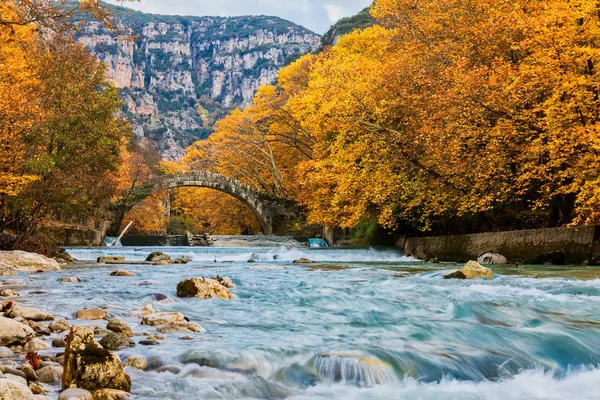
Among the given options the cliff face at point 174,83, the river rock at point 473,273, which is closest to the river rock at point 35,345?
the river rock at point 473,273

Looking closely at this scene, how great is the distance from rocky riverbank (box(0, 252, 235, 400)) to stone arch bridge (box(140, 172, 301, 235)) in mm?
27345

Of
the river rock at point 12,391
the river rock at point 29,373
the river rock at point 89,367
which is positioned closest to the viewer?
the river rock at point 12,391

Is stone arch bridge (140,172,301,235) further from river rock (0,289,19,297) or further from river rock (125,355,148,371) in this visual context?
river rock (125,355,148,371)

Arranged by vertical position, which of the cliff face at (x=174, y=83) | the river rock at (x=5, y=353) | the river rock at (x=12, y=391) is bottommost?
the river rock at (x=5, y=353)

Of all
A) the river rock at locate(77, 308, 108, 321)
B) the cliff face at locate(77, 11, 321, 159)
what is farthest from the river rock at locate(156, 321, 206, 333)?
the cliff face at locate(77, 11, 321, 159)

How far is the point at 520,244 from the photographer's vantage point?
1548cm

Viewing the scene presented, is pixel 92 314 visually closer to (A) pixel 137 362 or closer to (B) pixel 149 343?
(B) pixel 149 343

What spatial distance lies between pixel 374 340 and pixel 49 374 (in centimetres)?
325

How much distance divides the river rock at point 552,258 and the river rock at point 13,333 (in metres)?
12.9

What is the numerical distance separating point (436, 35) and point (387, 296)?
517 inches

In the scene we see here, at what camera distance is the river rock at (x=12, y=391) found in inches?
116

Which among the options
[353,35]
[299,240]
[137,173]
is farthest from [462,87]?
[137,173]

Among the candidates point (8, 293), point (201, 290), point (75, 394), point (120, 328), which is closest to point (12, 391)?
point (75, 394)

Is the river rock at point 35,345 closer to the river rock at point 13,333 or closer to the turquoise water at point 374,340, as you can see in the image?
the river rock at point 13,333
